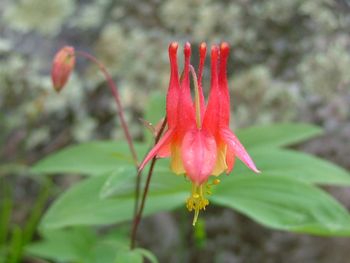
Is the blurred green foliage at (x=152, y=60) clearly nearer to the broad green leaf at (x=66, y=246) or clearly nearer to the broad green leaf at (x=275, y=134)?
the broad green leaf at (x=275, y=134)

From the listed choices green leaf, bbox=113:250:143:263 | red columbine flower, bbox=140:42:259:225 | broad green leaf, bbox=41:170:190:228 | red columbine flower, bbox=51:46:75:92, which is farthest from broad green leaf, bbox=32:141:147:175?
red columbine flower, bbox=140:42:259:225

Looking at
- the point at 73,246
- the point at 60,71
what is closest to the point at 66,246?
the point at 73,246

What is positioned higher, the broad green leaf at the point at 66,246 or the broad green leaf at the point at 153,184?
the broad green leaf at the point at 153,184

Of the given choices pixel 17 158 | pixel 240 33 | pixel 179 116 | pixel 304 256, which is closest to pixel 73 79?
pixel 17 158

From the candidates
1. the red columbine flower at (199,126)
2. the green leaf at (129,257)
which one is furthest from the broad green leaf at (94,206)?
the red columbine flower at (199,126)

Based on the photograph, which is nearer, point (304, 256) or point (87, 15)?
point (304, 256)

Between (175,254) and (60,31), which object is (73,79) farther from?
(175,254)
